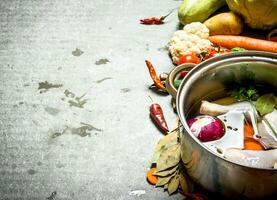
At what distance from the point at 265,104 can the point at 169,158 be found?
0.44 metres

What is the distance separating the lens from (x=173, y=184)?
1294 mm

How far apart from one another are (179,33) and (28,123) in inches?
34.0

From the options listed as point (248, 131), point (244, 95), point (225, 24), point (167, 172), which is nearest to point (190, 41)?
point (225, 24)

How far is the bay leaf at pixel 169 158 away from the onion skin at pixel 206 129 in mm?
110

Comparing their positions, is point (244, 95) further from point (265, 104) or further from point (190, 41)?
point (190, 41)

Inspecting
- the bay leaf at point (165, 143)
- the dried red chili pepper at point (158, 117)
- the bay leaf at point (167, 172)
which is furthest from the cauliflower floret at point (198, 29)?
the bay leaf at point (167, 172)

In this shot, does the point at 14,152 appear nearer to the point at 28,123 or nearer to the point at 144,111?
the point at 28,123

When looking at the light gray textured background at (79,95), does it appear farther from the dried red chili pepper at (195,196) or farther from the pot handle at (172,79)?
the pot handle at (172,79)

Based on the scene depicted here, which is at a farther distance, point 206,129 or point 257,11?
point 257,11

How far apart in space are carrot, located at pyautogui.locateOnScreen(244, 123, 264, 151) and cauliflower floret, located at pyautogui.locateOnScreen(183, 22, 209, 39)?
0.63m

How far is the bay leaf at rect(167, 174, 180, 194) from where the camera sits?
4.21ft

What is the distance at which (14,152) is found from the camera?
1.46m

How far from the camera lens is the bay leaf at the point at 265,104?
142 centimetres

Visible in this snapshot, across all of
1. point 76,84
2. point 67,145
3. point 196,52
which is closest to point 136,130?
point 67,145
